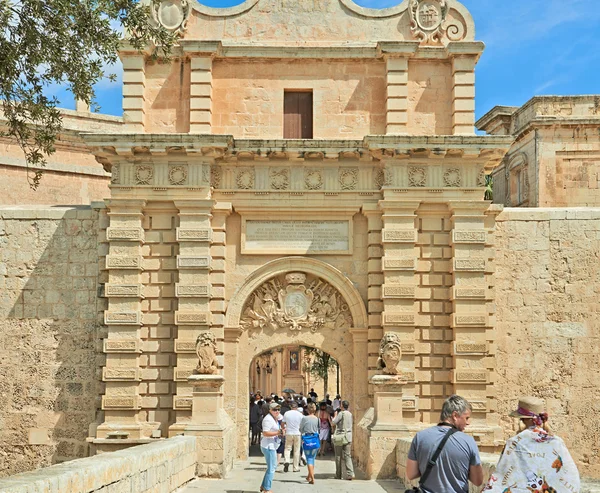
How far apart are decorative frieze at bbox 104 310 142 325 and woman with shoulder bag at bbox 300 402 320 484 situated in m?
3.97

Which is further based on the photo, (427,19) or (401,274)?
(427,19)

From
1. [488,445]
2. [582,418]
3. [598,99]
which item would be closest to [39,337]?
[488,445]

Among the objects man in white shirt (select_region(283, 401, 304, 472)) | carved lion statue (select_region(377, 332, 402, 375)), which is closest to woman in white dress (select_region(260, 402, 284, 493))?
man in white shirt (select_region(283, 401, 304, 472))

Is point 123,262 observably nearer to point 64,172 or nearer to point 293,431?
point 293,431

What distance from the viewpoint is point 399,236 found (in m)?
17.9

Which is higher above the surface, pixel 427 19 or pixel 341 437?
pixel 427 19

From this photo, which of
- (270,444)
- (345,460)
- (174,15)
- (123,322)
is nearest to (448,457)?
(270,444)

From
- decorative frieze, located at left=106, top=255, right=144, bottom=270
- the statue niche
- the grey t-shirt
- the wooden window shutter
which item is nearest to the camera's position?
the grey t-shirt

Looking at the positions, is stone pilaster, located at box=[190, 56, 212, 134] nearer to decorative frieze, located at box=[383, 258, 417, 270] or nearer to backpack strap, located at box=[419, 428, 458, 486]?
decorative frieze, located at box=[383, 258, 417, 270]

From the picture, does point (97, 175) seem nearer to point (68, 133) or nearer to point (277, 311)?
point (68, 133)

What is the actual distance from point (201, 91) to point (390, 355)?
21.6 feet

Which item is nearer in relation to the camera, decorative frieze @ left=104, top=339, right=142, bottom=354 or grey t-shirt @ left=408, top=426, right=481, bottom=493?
grey t-shirt @ left=408, top=426, right=481, bottom=493

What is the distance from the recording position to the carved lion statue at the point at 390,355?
16.5 meters

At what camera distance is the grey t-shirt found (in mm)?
6410
